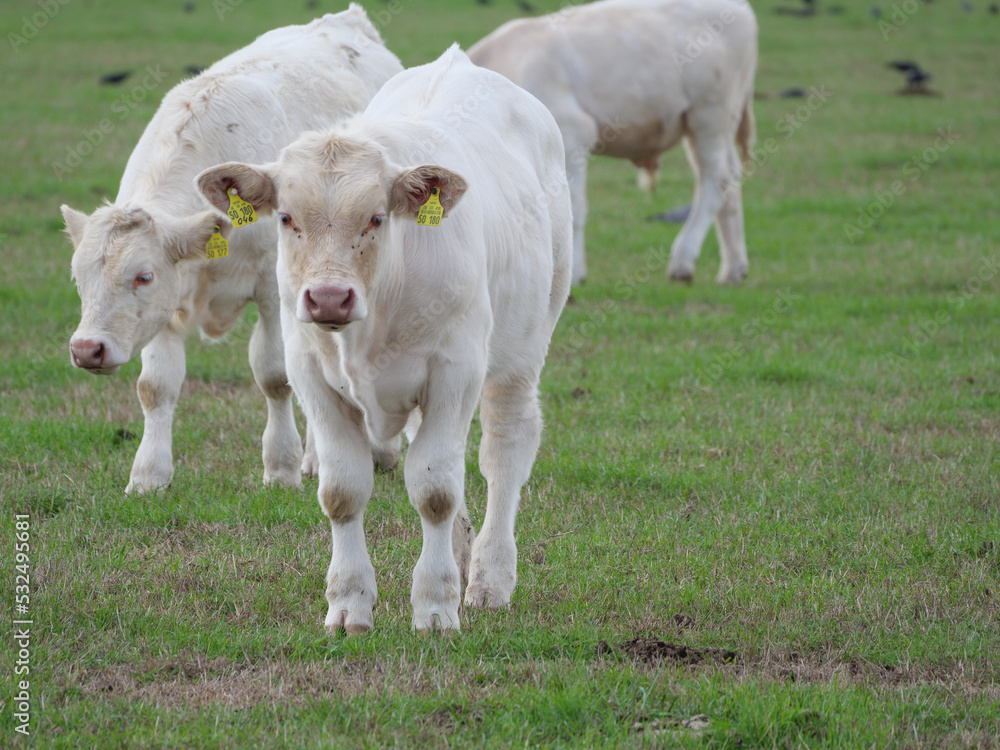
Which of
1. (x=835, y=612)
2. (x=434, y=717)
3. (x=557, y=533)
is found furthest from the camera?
(x=557, y=533)

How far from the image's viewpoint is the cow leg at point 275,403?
6.41 metres

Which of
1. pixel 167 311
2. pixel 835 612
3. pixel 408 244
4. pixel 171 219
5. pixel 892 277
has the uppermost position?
pixel 408 244

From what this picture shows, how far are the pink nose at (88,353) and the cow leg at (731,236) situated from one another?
25.4 ft

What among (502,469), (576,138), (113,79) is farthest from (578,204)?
(113,79)

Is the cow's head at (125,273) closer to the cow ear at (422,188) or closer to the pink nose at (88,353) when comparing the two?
the pink nose at (88,353)

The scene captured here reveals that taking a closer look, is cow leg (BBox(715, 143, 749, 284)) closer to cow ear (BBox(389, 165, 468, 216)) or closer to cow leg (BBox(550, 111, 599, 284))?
cow leg (BBox(550, 111, 599, 284))

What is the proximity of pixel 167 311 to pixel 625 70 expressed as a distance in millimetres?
7014

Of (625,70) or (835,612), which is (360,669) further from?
(625,70)

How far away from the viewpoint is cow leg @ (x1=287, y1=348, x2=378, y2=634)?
14.4 feet

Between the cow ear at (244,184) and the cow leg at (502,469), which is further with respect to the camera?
the cow leg at (502,469)

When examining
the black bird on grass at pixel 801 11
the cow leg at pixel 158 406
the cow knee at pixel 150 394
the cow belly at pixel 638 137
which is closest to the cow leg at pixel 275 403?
the cow leg at pixel 158 406

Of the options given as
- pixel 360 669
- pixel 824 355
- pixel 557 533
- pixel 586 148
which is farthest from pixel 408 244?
pixel 586 148

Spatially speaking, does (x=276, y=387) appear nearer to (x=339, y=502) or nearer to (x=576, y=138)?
(x=339, y=502)

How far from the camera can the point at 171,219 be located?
19.5ft
